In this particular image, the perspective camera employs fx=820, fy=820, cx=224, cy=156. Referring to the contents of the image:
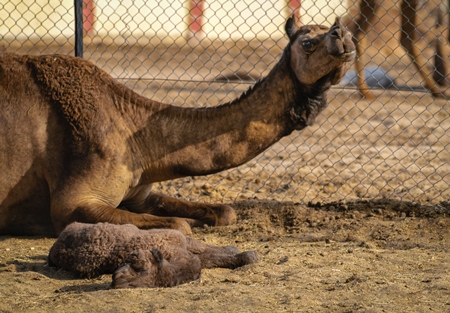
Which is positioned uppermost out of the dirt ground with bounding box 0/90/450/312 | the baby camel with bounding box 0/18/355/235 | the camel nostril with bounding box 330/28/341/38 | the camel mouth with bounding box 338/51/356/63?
the camel nostril with bounding box 330/28/341/38

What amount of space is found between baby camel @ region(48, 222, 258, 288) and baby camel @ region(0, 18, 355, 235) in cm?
77

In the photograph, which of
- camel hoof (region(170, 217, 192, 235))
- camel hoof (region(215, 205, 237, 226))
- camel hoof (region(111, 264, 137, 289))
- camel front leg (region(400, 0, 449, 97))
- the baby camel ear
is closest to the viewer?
camel hoof (region(111, 264, 137, 289))

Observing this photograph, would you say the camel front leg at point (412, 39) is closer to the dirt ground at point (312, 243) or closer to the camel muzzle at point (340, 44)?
the dirt ground at point (312, 243)

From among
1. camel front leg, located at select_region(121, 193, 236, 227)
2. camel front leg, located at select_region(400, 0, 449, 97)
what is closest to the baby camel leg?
camel front leg, located at select_region(121, 193, 236, 227)

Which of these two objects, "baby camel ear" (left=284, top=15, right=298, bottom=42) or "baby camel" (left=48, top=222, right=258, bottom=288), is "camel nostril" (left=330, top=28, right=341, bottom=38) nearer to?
"baby camel ear" (left=284, top=15, right=298, bottom=42)

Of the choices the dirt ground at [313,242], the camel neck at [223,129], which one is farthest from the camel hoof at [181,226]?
the camel neck at [223,129]

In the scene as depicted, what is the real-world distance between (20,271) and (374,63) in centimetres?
1407

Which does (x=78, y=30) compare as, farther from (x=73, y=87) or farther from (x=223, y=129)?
(x=223, y=129)

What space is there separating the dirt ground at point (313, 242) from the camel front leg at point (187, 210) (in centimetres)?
12

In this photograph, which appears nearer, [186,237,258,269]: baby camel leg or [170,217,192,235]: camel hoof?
[186,237,258,269]: baby camel leg

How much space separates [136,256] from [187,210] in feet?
6.81

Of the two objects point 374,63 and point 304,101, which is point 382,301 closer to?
point 304,101

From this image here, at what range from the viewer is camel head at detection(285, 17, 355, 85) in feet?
18.6

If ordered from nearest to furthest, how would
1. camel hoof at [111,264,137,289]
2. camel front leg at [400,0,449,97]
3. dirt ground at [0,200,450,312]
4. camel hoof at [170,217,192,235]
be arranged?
dirt ground at [0,200,450,312] < camel hoof at [111,264,137,289] < camel hoof at [170,217,192,235] < camel front leg at [400,0,449,97]
